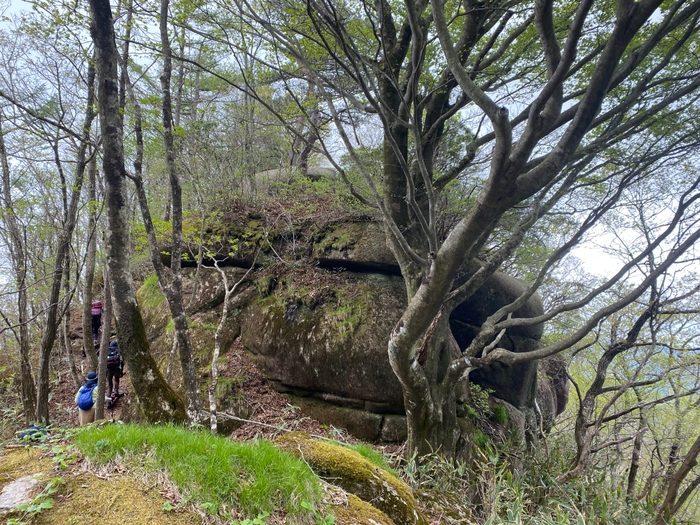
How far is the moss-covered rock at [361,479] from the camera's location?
2.57m

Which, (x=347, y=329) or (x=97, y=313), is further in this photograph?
(x=97, y=313)

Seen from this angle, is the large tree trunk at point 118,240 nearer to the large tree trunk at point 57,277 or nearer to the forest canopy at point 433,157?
the forest canopy at point 433,157

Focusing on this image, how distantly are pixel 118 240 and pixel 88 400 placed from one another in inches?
150

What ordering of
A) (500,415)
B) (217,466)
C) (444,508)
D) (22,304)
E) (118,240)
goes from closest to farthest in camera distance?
(217,466) < (444,508) < (118,240) < (22,304) < (500,415)

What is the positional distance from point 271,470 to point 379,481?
1.04m

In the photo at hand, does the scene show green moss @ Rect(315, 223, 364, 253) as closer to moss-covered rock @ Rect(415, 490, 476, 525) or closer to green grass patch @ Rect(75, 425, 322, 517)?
moss-covered rock @ Rect(415, 490, 476, 525)

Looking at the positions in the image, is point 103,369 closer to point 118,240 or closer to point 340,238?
point 118,240

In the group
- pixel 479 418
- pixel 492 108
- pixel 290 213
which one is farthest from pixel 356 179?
pixel 479 418

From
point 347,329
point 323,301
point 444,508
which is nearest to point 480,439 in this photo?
point 347,329

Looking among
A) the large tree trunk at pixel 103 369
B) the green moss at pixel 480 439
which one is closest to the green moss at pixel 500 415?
the green moss at pixel 480 439

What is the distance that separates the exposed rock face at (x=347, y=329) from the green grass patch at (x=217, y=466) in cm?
381

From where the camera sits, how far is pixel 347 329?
21.1 feet

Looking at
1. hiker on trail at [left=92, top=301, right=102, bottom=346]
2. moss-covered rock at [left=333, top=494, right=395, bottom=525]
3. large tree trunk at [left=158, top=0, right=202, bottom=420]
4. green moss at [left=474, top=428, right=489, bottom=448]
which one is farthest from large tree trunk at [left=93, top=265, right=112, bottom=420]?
Result: green moss at [left=474, top=428, right=489, bottom=448]

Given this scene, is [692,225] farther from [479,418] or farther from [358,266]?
[358,266]
